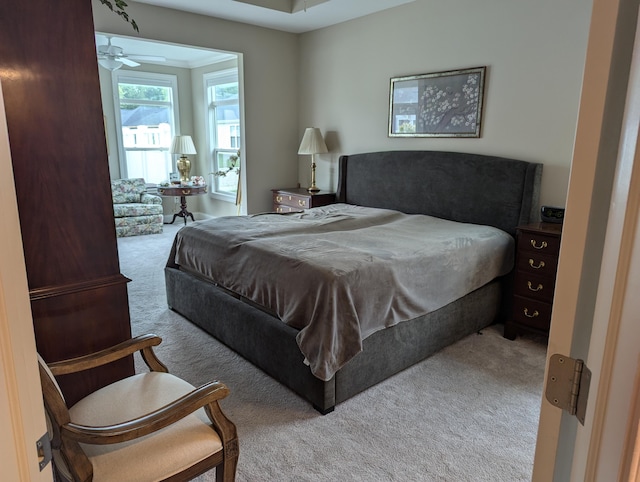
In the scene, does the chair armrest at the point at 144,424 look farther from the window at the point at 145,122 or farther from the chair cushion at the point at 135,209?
the window at the point at 145,122

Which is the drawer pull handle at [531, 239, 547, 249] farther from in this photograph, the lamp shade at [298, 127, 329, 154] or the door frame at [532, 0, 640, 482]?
the lamp shade at [298, 127, 329, 154]

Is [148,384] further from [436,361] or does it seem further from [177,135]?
[177,135]

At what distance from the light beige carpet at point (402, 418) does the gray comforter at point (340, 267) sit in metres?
0.34

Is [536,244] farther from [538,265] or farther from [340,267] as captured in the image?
[340,267]

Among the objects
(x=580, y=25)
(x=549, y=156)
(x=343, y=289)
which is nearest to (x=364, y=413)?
(x=343, y=289)

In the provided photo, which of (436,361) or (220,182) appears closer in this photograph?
(436,361)

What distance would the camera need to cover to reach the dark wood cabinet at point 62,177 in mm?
1442

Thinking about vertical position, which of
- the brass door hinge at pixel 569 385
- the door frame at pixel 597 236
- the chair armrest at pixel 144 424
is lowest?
the chair armrest at pixel 144 424

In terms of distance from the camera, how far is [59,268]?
5.32 ft

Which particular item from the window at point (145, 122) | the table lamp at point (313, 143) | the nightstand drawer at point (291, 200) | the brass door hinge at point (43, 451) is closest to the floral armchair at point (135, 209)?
the window at point (145, 122)

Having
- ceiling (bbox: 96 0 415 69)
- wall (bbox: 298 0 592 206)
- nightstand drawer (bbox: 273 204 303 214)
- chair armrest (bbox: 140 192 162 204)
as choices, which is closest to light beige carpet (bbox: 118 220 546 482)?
wall (bbox: 298 0 592 206)

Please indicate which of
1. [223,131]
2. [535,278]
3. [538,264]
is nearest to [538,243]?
[538,264]

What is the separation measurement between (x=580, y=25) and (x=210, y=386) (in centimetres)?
352

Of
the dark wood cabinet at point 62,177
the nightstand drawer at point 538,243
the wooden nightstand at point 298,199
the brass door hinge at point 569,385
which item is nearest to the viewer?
the brass door hinge at point 569,385
